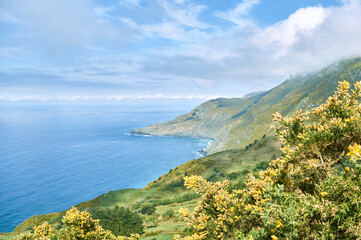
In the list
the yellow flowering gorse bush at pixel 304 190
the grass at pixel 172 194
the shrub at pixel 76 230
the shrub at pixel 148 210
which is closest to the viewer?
the yellow flowering gorse bush at pixel 304 190

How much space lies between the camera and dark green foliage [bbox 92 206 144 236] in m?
34.0

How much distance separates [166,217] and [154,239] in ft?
59.5

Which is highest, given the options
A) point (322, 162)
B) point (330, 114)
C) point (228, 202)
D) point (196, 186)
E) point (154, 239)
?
point (330, 114)

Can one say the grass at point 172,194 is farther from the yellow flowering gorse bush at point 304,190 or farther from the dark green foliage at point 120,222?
the yellow flowering gorse bush at point 304,190

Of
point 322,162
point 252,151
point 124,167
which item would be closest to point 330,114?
point 322,162

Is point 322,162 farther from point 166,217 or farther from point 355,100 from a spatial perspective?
point 166,217

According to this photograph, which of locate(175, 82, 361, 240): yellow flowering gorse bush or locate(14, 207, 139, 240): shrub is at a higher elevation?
locate(175, 82, 361, 240): yellow flowering gorse bush

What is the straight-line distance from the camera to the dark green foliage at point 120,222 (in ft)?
112

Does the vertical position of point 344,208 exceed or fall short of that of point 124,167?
it exceeds it

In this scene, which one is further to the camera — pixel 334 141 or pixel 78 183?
pixel 78 183

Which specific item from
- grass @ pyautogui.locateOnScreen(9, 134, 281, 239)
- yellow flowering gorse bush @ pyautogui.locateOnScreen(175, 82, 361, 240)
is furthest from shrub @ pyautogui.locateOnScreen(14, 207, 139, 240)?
grass @ pyautogui.locateOnScreen(9, 134, 281, 239)

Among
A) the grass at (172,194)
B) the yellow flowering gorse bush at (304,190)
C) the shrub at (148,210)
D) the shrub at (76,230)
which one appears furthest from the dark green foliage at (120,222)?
the yellow flowering gorse bush at (304,190)

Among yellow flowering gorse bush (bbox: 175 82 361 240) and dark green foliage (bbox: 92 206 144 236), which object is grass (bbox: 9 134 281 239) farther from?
yellow flowering gorse bush (bbox: 175 82 361 240)

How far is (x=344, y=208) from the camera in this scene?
555 cm
